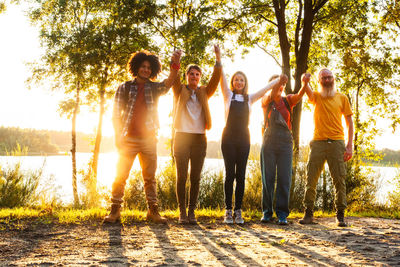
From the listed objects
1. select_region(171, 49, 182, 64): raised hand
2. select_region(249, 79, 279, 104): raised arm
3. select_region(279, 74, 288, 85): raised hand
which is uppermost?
select_region(171, 49, 182, 64): raised hand

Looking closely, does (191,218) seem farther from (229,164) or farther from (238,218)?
(229,164)

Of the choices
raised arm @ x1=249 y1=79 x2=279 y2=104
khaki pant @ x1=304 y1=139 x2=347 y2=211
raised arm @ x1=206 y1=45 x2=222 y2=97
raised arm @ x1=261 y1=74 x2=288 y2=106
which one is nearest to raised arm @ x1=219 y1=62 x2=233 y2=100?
raised arm @ x1=206 y1=45 x2=222 y2=97

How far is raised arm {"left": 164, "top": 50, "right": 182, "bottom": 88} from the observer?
388cm

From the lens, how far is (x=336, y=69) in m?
13.7

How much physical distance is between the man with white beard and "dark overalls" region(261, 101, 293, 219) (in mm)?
335

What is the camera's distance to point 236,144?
14.0 ft

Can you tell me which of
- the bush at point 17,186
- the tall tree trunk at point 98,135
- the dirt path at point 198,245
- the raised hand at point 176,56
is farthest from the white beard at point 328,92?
the tall tree trunk at point 98,135

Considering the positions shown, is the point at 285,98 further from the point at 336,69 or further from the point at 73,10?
the point at 73,10

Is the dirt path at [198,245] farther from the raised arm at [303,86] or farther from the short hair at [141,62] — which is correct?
the short hair at [141,62]

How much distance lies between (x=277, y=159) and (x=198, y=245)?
1.93m

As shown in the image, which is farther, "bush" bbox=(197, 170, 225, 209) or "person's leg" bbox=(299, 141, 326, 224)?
"bush" bbox=(197, 170, 225, 209)

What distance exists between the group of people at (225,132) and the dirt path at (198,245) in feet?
1.44

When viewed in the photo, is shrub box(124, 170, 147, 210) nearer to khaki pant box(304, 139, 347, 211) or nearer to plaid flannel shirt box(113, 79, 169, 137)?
plaid flannel shirt box(113, 79, 169, 137)

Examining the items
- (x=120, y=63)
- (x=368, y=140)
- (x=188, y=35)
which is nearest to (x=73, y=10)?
(x=120, y=63)
